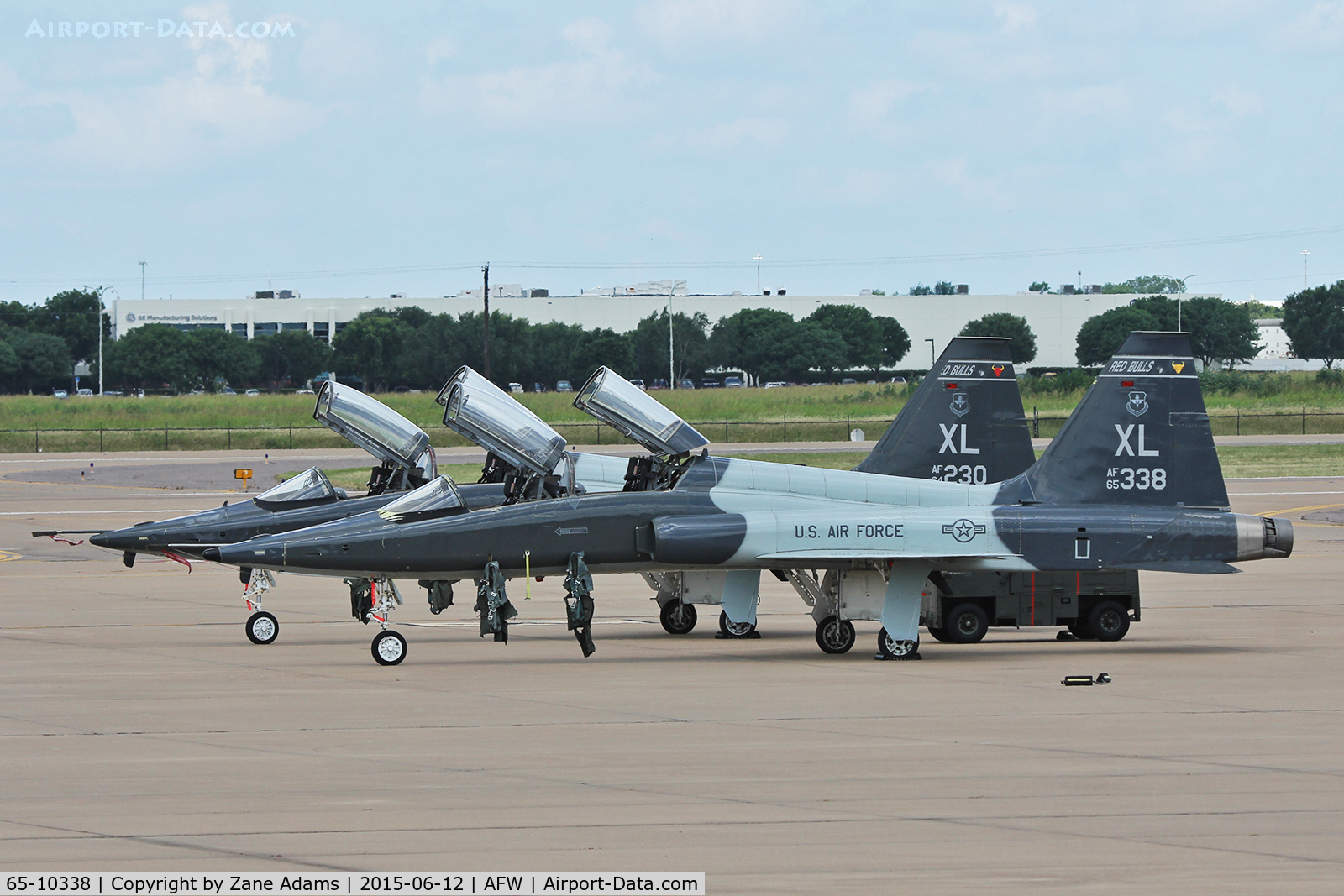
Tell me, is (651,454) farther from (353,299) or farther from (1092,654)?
(353,299)

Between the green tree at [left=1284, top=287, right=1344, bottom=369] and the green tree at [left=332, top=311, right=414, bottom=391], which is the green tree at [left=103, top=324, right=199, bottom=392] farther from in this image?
the green tree at [left=1284, top=287, right=1344, bottom=369]

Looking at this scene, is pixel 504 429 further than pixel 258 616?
No

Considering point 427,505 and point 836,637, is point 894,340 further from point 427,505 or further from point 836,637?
point 427,505

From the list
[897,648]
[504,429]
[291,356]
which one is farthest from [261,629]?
[291,356]

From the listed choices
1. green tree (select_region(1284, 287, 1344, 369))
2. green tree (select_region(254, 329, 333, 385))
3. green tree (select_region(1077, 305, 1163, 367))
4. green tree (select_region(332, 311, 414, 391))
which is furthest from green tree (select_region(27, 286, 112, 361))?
green tree (select_region(1284, 287, 1344, 369))

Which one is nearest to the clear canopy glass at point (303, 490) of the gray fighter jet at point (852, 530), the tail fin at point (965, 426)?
the gray fighter jet at point (852, 530)

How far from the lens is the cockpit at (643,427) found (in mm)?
18266

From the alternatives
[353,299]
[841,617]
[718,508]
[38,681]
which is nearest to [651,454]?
[718,508]

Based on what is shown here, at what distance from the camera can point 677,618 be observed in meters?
19.9

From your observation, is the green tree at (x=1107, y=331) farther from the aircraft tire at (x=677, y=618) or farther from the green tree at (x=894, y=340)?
the aircraft tire at (x=677, y=618)

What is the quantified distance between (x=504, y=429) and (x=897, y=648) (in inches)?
217

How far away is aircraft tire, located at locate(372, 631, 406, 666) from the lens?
649 inches

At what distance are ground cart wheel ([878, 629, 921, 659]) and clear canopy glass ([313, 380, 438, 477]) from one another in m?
7.39

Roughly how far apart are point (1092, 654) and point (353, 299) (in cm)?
13586
